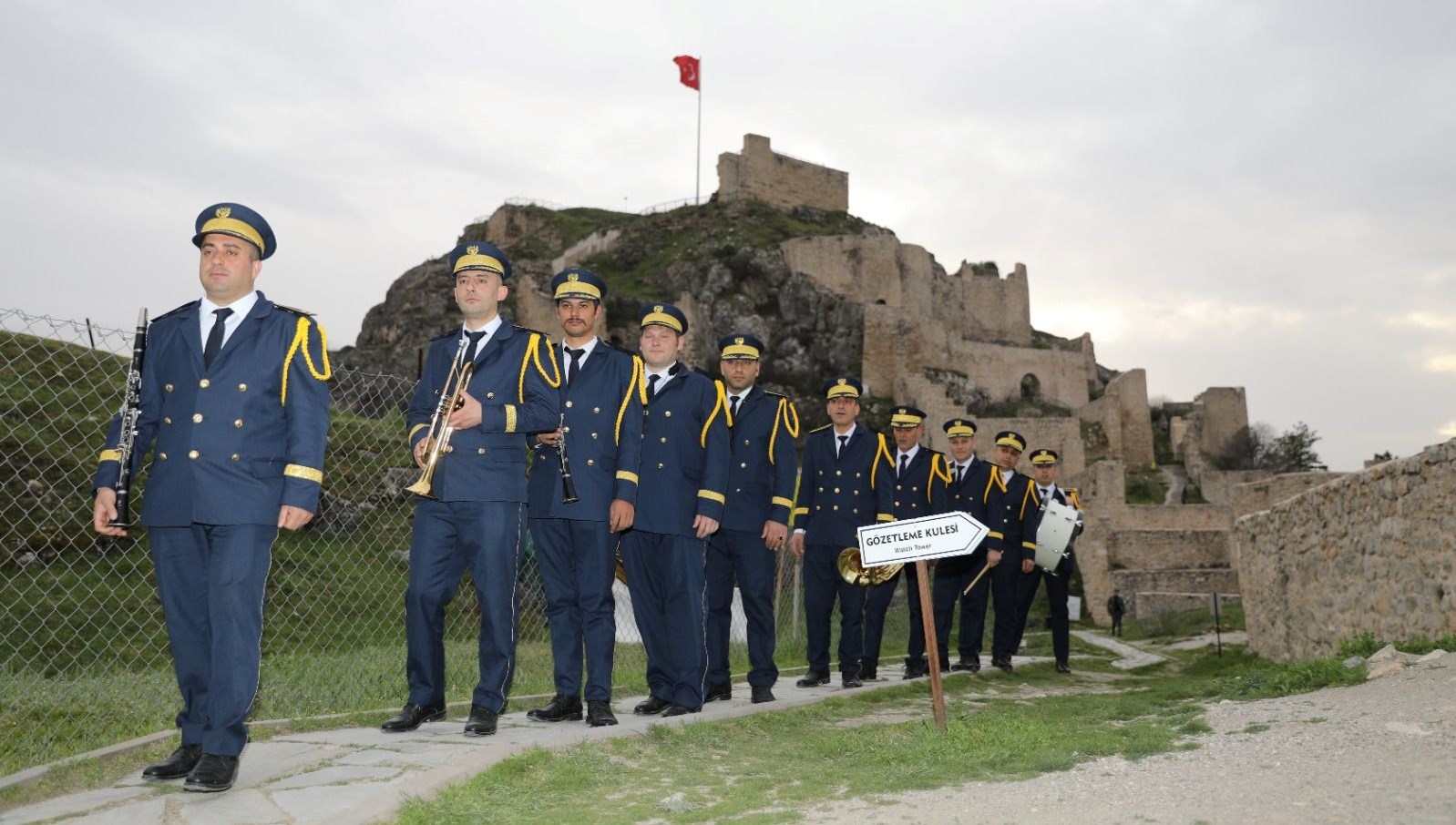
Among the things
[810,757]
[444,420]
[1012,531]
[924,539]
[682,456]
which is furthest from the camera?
[1012,531]

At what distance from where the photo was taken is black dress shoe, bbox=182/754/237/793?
4449 millimetres

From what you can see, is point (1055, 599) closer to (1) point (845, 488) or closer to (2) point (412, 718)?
(1) point (845, 488)

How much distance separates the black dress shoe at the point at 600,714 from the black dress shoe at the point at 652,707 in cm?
60

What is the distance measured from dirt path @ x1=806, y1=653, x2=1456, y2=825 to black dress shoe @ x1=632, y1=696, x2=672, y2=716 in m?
2.81

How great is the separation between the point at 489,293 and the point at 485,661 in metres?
1.95

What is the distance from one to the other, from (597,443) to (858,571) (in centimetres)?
309

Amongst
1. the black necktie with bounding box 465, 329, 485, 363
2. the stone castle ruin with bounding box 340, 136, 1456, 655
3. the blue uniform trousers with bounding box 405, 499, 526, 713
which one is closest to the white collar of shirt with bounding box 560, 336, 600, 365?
the black necktie with bounding box 465, 329, 485, 363

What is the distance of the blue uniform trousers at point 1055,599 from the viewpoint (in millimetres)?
11551

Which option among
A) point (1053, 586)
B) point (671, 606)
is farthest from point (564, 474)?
point (1053, 586)

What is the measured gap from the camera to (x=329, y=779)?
4.66m

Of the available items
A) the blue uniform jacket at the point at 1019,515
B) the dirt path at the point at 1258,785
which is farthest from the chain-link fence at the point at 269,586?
the dirt path at the point at 1258,785

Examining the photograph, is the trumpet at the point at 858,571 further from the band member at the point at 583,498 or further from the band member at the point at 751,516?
the band member at the point at 583,498

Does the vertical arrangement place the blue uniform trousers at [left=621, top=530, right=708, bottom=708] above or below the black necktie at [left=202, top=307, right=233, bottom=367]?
below

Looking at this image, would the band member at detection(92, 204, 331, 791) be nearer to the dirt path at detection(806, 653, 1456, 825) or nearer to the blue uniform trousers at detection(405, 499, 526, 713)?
the blue uniform trousers at detection(405, 499, 526, 713)
